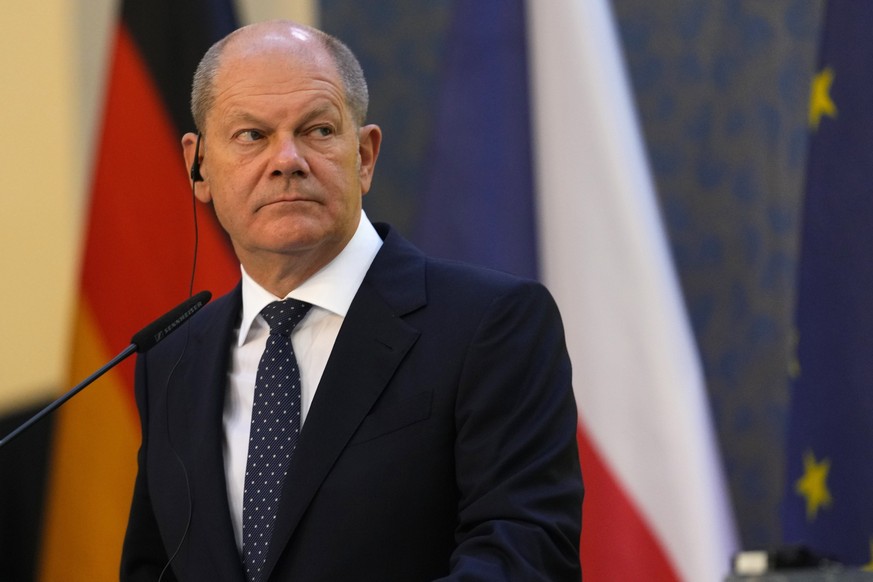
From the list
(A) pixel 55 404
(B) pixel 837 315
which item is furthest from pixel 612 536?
(A) pixel 55 404

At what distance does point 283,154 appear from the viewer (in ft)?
6.30

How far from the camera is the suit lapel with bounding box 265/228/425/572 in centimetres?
178

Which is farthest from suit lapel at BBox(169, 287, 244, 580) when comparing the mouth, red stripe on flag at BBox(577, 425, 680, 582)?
red stripe on flag at BBox(577, 425, 680, 582)

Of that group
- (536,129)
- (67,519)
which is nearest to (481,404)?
(536,129)

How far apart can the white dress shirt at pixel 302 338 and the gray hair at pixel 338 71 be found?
212 mm

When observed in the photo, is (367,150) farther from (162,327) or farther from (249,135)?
(162,327)


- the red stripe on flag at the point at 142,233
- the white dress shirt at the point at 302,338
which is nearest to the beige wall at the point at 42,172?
the red stripe on flag at the point at 142,233

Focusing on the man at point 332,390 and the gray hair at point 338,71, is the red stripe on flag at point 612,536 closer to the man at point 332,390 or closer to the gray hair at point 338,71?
the man at point 332,390

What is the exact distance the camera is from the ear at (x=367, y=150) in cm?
213

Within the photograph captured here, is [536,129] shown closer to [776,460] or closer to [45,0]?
[776,460]

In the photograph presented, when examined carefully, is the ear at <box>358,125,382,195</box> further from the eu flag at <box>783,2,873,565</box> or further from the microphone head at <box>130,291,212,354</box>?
the eu flag at <box>783,2,873,565</box>

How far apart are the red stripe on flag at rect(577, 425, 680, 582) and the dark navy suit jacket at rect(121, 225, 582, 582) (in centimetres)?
112

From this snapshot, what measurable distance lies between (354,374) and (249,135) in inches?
17.6

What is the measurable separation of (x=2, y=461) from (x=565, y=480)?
2.08 metres
